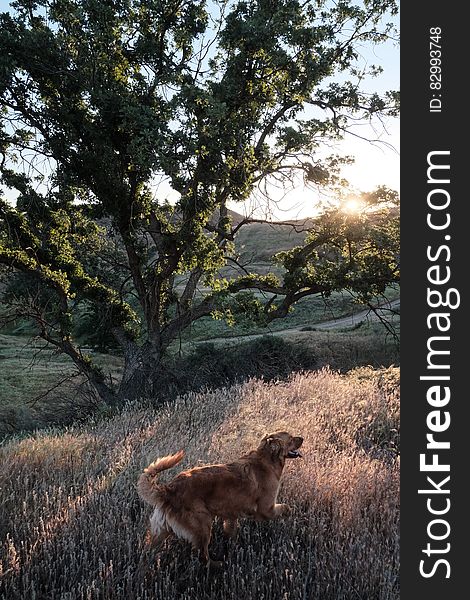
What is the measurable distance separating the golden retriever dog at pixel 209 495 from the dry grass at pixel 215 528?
6.3 inches

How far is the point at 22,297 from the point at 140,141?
276 inches

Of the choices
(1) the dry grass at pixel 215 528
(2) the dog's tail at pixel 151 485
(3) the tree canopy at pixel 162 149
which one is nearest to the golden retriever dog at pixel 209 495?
(2) the dog's tail at pixel 151 485

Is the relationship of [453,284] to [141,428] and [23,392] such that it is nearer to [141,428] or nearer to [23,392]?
[141,428]

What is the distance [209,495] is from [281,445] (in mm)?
924

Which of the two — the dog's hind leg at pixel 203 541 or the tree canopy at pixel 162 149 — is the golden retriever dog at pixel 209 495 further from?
the tree canopy at pixel 162 149

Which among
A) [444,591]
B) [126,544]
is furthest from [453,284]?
[126,544]

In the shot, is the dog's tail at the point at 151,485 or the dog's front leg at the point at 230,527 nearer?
the dog's tail at the point at 151,485

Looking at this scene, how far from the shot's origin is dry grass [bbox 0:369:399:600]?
3.63m

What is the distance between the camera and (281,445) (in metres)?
4.76

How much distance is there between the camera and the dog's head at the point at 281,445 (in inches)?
186

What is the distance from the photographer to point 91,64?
12.0 meters

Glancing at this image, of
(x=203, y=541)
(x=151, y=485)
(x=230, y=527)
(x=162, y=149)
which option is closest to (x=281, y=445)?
(x=230, y=527)

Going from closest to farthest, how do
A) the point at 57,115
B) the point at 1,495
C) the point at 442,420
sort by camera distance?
1. the point at 442,420
2. the point at 1,495
3. the point at 57,115

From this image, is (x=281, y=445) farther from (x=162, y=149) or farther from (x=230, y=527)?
(x=162, y=149)
